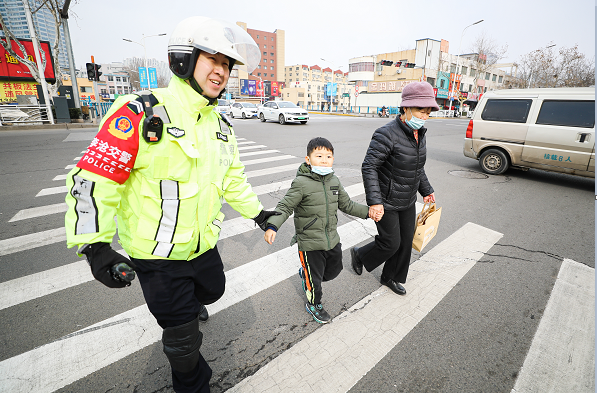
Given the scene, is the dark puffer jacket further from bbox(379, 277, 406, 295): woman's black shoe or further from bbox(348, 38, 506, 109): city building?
bbox(348, 38, 506, 109): city building

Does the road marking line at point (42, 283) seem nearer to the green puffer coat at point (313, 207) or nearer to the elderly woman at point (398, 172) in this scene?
the green puffer coat at point (313, 207)

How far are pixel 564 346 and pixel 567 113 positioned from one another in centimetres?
612

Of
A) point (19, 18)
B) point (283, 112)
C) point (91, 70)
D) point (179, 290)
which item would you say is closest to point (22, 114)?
point (91, 70)

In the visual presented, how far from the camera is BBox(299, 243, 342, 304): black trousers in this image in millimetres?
2543

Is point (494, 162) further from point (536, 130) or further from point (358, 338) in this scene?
point (358, 338)

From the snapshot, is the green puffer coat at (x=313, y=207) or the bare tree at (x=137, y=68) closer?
the green puffer coat at (x=313, y=207)

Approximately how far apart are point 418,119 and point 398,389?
2.13m

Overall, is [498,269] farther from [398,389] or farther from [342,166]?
[342,166]

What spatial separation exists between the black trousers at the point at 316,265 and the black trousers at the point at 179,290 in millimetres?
929

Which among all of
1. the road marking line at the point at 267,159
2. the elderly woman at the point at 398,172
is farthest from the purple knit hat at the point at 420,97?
the road marking line at the point at 267,159

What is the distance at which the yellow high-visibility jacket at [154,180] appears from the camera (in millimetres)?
1328

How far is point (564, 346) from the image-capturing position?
93.0 inches

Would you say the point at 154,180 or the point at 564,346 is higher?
the point at 154,180

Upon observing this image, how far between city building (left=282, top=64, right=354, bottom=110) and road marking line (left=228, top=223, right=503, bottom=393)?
74293mm
